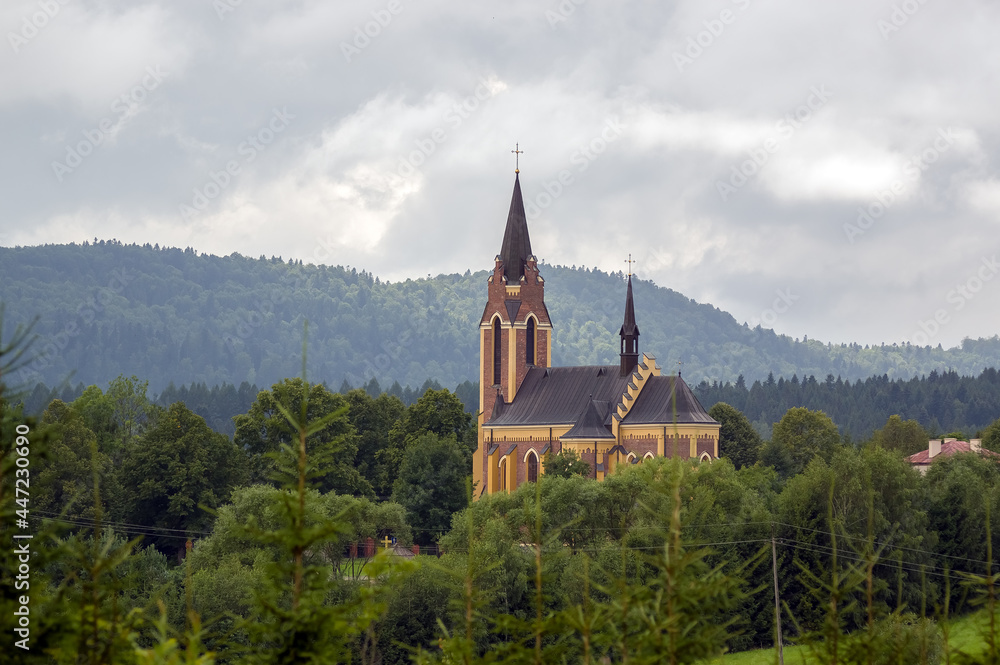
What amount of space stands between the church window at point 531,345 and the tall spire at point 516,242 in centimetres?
305

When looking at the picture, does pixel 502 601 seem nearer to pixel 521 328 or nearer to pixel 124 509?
pixel 124 509

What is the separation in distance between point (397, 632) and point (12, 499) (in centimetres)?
4251

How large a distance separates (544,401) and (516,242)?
11992 millimetres

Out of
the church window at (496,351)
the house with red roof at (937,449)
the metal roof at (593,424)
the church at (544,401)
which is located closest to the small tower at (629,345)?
the church at (544,401)

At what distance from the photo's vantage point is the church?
8388 centimetres

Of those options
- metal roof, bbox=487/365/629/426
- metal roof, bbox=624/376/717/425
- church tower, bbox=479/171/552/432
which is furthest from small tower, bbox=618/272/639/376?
church tower, bbox=479/171/552/432

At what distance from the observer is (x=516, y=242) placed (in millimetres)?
94438

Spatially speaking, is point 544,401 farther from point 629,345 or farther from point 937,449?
point 937,449

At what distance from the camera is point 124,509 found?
253ft

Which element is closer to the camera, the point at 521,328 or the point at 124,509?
the point at 124,509

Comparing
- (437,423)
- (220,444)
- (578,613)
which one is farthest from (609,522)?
(578,613)

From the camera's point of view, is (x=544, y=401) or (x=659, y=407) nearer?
(x=659, y=407)

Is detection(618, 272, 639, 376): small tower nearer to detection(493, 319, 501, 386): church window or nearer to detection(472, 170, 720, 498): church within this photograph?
detection(472, 170, 720, 498): church

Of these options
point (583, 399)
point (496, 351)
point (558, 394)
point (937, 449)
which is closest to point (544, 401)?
point (558, 394)
